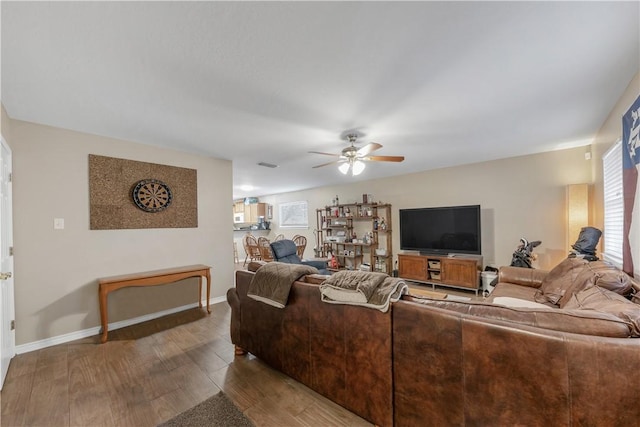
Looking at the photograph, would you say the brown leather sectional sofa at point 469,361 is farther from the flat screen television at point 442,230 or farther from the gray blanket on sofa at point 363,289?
the flat screen television at point 442,230

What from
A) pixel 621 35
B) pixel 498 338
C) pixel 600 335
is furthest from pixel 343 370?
pixel 621 35

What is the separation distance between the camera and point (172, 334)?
9.24 feet

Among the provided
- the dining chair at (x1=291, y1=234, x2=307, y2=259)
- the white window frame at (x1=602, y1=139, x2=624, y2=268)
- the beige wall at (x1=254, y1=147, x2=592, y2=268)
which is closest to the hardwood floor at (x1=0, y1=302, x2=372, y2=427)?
the white window frame at (x1=602, y1=139, x2=624, y2=268)

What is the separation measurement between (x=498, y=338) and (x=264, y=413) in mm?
1482

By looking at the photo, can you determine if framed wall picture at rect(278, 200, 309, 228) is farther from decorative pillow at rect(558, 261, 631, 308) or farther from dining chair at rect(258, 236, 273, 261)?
decorative pillow at rect(558, 261, 631, 308)

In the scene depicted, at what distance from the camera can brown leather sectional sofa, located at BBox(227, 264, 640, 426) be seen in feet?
3.03

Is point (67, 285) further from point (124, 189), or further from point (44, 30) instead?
point (44, 30)

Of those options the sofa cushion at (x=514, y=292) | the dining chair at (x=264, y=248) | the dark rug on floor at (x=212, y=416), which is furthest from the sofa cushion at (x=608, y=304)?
the dining chair at (x=264, y=248)

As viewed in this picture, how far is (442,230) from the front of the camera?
15.1 feet

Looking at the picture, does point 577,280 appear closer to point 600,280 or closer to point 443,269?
point 600,280

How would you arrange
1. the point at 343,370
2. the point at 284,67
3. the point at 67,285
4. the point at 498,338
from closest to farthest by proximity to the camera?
the point at 498,338 → the point at 343,370 → the point at 284,67 → the point at 67,285

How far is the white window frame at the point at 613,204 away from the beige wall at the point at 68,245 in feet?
16.2

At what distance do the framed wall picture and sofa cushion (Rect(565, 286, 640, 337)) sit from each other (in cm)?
608

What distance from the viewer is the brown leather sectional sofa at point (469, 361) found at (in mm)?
923
